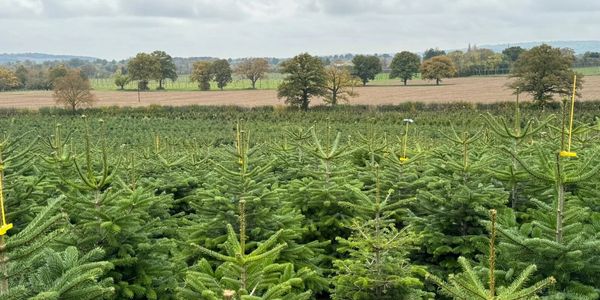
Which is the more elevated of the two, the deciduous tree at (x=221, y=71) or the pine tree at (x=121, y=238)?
the deciduous tree at (x=221, y=71)

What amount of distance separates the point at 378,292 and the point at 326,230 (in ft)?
9.84

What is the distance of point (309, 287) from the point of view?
24.6 feet

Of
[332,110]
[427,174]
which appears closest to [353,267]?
[427,174]

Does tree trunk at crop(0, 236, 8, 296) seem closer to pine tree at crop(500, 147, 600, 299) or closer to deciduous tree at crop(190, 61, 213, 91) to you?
pine tree at crop(500, 147, 600, 299)

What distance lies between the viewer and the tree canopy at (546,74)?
5325 centimetres

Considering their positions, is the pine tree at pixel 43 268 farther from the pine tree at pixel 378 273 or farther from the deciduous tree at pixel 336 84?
the deciduous tree at pixel 336 84

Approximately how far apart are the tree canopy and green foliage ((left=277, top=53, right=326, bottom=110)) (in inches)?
894

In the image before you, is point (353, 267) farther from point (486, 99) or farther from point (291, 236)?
point (486, 99)

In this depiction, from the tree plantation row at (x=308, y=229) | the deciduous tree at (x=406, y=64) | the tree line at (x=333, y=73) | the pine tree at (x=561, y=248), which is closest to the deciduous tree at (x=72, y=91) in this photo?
the tree line at (x=333, y=73)

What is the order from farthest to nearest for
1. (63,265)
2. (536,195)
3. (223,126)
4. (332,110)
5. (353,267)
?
(332,110), (223,126), (536,195), (353,267), (63,265)

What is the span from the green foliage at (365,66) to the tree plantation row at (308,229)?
3517 inches

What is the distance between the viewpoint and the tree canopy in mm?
53250

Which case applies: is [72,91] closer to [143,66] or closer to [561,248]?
[143,66]

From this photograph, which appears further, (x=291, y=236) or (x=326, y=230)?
(x=326, y=230)
